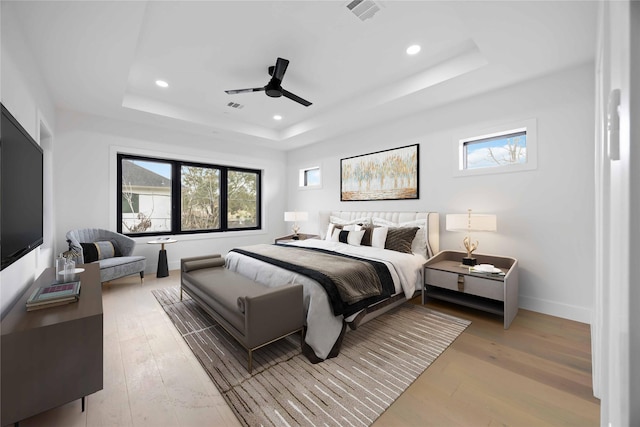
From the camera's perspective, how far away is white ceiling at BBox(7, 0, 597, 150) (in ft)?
6.89

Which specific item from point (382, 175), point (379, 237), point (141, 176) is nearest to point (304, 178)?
point (382, 175)

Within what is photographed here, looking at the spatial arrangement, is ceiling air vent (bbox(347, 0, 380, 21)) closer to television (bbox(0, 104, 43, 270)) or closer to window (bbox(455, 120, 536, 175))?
window (bbox(455, 120, 536, 175))

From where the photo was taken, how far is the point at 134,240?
434cm

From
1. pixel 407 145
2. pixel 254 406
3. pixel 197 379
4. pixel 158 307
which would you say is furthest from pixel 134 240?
pixel 407 145

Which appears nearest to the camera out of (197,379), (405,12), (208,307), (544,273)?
(197,379)

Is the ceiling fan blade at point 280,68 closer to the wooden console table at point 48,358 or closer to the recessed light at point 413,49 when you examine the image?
the recessed light at point 413,49

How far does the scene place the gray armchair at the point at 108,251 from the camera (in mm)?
3475

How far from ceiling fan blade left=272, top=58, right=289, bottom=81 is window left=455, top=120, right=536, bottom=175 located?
2.37 metres

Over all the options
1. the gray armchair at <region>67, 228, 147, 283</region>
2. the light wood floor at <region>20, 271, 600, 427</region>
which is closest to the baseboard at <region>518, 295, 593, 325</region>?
the light wood floor at <region>20, 271, 600, 427</region>

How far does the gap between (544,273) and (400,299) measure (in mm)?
1570

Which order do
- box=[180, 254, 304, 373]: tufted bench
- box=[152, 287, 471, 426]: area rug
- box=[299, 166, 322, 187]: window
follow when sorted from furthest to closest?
box=[299, 166, 322, 187]: window, box=[180, 254, 304, 373]: tufted bench, box=[152, 287, 471, 426]: area rug

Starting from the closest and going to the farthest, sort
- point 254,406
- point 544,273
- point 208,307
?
point 254,406 → point 208,307 → point 544,273

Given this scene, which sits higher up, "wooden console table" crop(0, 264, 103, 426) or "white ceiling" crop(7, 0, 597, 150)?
"white ceiling" crop(7, 0, 597, 150)

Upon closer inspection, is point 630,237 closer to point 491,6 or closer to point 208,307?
point 491,6
